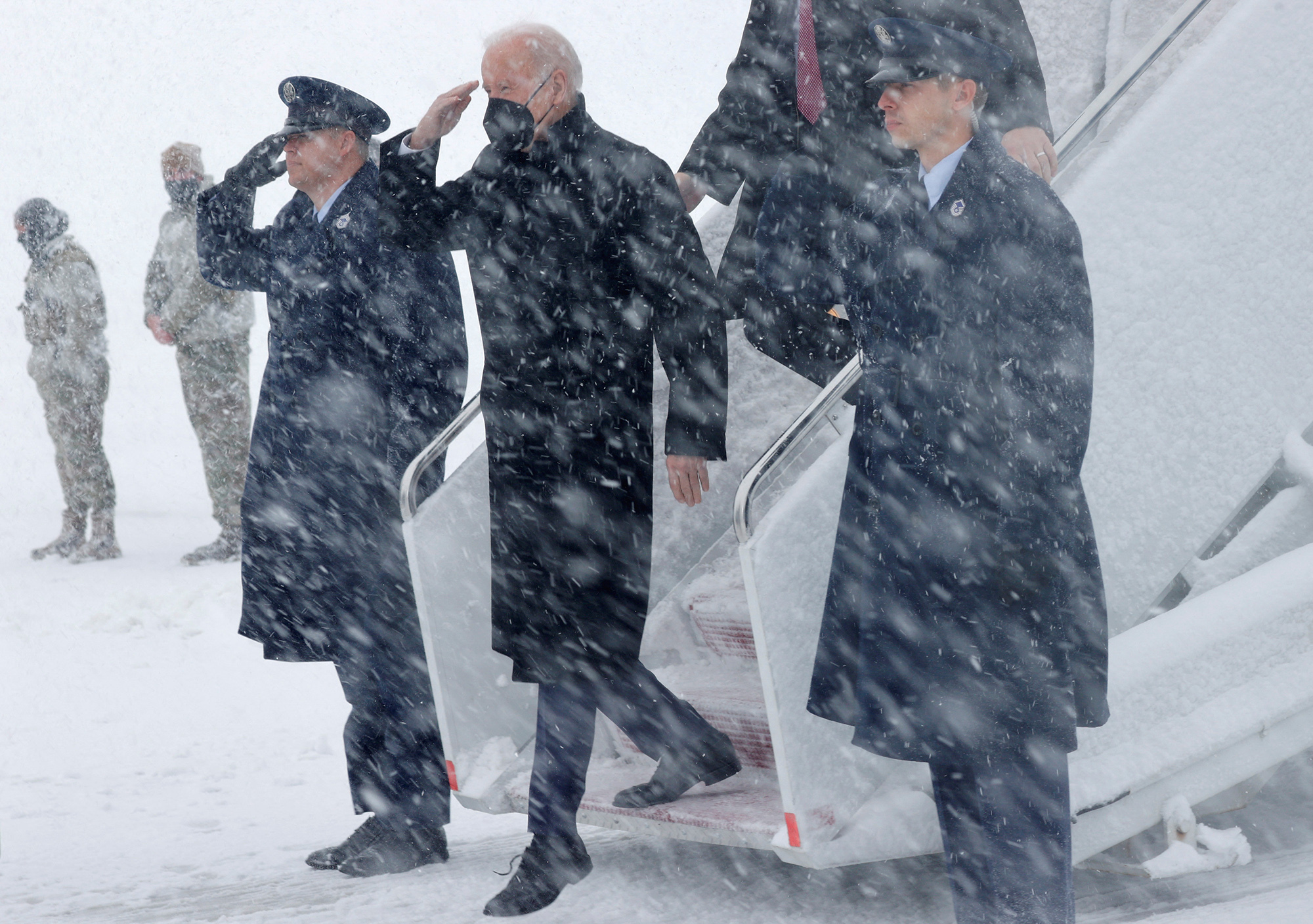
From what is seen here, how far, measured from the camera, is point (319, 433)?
3607mm

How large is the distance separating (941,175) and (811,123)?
884 mm

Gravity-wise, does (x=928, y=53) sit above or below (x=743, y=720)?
above

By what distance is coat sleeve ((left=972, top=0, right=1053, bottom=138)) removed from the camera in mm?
2818

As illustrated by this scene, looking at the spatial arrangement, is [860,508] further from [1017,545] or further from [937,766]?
[937,766]

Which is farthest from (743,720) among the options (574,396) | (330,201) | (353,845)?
(330,201)

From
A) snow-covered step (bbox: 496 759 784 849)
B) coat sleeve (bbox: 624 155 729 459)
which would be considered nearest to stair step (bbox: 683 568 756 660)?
snow-covered step (bbox: 496 759 784 849)

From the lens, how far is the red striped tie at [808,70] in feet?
10.6

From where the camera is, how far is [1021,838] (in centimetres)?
247

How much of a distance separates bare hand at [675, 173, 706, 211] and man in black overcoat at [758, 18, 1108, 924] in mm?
1089

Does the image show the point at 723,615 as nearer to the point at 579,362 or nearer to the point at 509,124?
the point at 579,362

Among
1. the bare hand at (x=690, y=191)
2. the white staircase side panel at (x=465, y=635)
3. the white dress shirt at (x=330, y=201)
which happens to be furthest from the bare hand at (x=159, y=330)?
the bare hand at (x=690, y=191)

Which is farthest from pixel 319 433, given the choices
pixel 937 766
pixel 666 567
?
pixel 937 766

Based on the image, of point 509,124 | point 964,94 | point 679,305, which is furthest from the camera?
point 679,305

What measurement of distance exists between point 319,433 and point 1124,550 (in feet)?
6.79
